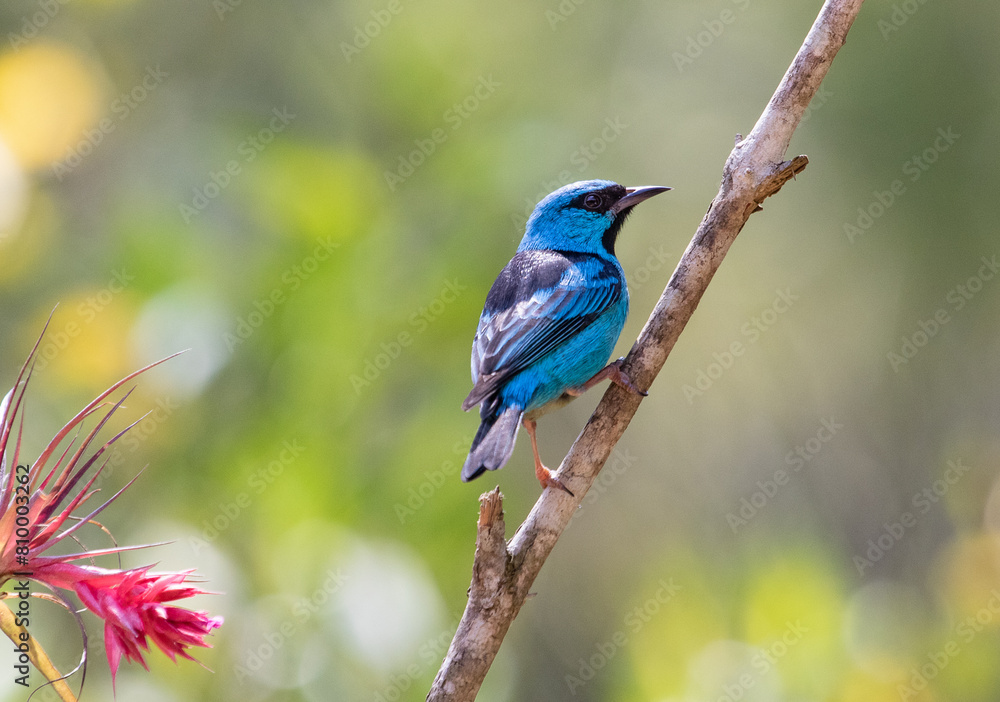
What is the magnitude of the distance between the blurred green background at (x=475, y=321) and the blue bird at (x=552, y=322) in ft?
2.50

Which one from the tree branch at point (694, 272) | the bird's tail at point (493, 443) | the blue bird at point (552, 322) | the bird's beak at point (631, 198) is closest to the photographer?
the tree branch at point (694, 272)

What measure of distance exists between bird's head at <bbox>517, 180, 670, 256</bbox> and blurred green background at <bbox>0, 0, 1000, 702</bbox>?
670 millimetres

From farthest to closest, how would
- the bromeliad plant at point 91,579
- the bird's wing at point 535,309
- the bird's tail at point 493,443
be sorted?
the bird's wing at point 535,309 < the bird's tail at point 493,443 < the bromeliad plant at point 91,579

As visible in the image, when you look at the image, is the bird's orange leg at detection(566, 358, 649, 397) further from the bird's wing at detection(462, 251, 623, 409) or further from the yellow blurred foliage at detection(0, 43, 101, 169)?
the yellow blurred foliage at detection(0, 43, 101, 169)

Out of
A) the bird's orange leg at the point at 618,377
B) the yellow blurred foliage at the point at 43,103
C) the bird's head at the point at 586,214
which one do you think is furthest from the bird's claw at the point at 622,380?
the yellow blurred foliage at the point at 43,103

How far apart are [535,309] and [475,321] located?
1131 millimetres

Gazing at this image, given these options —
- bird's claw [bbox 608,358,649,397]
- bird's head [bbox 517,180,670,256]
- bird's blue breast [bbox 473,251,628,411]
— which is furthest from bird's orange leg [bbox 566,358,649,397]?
bird's head [bbox 517,180,670,256]

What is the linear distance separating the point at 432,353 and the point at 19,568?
3.50 meters

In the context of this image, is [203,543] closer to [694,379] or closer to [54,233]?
[54,233]

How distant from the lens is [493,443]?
3455 mm

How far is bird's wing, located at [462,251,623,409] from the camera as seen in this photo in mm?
3848

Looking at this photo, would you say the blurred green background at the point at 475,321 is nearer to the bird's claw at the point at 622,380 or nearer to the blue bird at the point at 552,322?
the blue bird at the point at 552,322

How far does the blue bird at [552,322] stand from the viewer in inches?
147

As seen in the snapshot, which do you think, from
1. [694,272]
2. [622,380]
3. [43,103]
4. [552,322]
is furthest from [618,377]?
[43,103]
